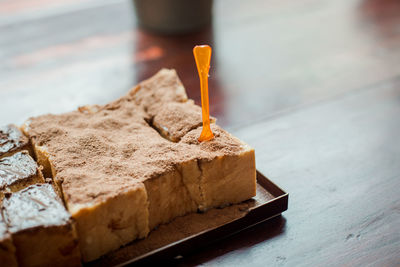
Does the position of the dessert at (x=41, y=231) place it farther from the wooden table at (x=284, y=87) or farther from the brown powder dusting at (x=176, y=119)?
the brown powder dusting at (x=176, y=119)

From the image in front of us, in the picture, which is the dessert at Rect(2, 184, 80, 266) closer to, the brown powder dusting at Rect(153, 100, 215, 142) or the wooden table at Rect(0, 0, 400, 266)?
the wooden table at Rect(0, 0, 400, 266)

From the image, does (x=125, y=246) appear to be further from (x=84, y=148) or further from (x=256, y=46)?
(x=256, y=46)

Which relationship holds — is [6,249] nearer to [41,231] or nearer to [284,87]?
[41,231]

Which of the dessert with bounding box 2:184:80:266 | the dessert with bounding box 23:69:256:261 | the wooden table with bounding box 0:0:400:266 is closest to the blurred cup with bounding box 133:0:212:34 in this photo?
the wooden table with bounding box 0:0:400:266

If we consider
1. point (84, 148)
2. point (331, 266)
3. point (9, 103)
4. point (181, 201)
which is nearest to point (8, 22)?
point (9, 103)

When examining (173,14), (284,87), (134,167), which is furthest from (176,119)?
(173,14)

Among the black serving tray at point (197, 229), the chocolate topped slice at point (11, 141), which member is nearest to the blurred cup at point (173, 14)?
the chocolate topped slice at point (11, 141)
